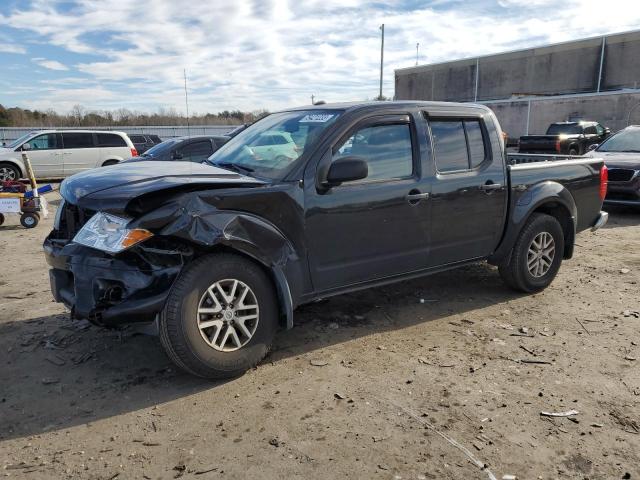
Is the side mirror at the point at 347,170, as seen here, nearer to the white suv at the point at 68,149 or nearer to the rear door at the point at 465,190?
the rear door at the point at 465,190

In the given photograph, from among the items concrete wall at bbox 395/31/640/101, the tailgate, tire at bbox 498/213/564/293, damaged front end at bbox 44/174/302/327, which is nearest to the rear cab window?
the tailgate

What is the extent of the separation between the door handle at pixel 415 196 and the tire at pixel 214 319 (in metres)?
1.41

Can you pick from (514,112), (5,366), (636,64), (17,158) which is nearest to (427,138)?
(5,366)

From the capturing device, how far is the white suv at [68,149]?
16453 mm

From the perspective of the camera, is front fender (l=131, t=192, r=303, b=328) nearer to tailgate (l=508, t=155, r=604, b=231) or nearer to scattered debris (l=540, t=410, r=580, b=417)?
scattered debris (l=540, t=410, r=580, b=417)

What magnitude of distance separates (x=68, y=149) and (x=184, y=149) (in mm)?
6386

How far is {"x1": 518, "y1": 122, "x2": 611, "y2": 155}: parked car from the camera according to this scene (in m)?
17.9

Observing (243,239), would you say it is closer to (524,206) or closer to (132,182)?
(132,182)

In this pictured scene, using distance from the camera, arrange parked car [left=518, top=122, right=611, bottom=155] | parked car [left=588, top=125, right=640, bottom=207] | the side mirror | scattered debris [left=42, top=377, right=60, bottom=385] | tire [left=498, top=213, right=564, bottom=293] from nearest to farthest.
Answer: scattered debris [left=42, top=377, right=60, bottom=385], the side mirror, tire [left=498, top=213, right=564, bottom=293], parked car [left=588, top=125, right=640, bottom=207], parked car [left=518, top=122, right=611, bottom=155]

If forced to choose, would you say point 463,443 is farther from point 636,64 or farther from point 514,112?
point 636,64

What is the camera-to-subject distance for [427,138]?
434cm

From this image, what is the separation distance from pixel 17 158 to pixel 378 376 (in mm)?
16383

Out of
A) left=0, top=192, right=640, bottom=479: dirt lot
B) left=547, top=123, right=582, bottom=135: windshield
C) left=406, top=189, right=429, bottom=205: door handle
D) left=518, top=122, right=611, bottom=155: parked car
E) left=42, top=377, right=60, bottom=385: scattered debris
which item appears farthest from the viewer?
left=547, top=123, right=582, bottom=135: windshield

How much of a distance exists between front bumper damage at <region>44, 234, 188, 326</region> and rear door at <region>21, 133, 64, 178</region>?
15315 millimetres
